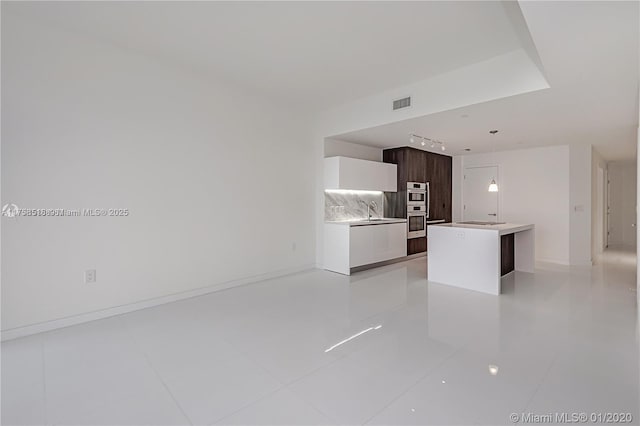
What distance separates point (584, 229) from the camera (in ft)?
19.5

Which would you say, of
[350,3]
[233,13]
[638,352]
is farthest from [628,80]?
[233,13]

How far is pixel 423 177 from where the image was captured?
270 inches

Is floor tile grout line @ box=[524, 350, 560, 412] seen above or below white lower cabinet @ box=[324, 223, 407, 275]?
below

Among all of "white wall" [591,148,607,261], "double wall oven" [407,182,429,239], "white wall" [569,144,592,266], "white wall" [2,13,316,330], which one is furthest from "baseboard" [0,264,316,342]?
"white wall" [591,148,607,261]

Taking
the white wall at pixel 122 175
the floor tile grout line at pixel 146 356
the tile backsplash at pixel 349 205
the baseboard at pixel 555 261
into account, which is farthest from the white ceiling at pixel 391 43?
the floor tile grout line at pixel 146 356

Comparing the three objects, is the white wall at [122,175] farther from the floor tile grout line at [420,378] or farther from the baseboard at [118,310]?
the floor tile grout line at [420,378]

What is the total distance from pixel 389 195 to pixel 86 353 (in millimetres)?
5547

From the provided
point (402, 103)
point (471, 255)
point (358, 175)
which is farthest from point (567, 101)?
point (358, 175)

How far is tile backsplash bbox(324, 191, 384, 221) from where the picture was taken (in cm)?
575

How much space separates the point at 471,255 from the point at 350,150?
2924 millimetres

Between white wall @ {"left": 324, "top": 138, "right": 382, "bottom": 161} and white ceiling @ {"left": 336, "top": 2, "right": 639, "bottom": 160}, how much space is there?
0.22m

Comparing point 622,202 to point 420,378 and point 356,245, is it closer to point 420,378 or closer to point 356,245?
point 356,245

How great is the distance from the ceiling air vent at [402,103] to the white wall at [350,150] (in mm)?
1556

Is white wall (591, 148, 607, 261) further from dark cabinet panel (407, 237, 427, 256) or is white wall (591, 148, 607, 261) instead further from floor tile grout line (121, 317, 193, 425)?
floor tile grout line (121, 317, 193, 425)
